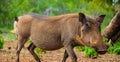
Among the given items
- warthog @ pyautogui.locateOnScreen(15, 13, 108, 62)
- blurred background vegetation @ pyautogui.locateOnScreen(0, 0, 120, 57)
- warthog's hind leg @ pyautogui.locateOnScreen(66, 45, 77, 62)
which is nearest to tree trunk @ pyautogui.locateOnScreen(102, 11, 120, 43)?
warthog @ pyautogui.locateOnScreen(15, 13, 108, 62)

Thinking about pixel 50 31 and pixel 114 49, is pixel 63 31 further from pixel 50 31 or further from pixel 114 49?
pixel 114 49

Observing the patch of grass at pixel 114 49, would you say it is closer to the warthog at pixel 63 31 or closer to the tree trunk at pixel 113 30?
the tree trunk at pixel 113 30

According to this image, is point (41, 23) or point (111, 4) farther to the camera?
point (111, 4)

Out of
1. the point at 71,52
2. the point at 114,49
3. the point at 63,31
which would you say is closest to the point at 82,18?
the point at 63,31

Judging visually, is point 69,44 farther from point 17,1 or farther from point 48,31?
point 17,1

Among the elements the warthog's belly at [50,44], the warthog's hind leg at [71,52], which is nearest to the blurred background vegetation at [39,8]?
the warthog's belly at [50,44]

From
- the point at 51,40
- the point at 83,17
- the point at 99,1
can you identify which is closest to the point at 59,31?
the point at 51,40

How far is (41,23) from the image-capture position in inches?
382

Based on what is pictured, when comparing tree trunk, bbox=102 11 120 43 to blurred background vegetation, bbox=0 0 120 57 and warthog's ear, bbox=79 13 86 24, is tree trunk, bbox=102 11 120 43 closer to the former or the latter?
warthog's ear, bbox=79 13 86 24

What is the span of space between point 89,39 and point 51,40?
5.26 ft

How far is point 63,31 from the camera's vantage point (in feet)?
29.3

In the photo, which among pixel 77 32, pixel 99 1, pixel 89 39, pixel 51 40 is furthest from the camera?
pixel 99 1

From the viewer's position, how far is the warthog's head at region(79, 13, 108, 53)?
7.56 metres

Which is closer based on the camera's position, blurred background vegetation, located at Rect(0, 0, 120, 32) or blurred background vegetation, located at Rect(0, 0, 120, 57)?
blurred background vegetation, located at Rect(0, 0, 120, 57)
